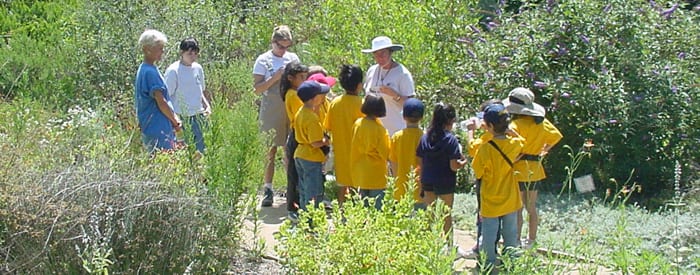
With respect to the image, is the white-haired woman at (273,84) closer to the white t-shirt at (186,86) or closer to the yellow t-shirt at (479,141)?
the white t-shirt at (186,86)

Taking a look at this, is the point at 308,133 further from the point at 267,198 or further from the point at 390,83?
the point at 267,198

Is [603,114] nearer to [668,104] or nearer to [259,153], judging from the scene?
[668,104]

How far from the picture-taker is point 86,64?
1188 cm

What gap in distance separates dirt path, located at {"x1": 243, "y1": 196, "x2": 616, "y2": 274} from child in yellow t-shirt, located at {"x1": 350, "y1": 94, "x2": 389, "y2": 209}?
77 cm

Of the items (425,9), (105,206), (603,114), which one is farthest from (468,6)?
(105,206)

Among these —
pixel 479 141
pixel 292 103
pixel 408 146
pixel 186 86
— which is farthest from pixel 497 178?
pixel 186 86

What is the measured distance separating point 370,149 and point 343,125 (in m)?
0.50

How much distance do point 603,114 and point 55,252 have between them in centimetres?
535

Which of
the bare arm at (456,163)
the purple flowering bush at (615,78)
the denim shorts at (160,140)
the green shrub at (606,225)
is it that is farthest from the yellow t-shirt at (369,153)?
the purple flowering bush at (615,78)

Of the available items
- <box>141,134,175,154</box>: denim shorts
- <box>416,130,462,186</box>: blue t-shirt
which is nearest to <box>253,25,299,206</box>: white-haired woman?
<box>141,134,175,154</box>: denim shorts

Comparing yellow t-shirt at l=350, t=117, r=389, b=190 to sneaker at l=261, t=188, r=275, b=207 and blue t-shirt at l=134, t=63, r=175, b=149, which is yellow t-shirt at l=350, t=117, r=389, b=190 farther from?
sneaker at l=261, t=188, r=275, b=207

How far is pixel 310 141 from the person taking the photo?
711 cm

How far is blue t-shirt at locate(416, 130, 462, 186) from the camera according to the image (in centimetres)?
630

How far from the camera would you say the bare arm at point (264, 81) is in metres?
8.20
